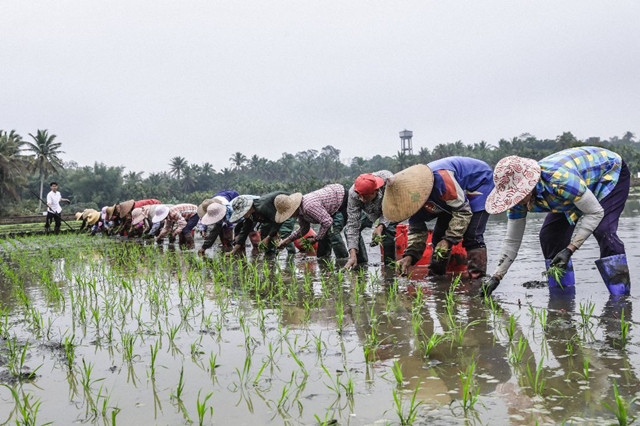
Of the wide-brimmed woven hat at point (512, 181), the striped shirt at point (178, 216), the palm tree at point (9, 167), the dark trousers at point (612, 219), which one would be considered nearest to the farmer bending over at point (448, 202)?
the dark trousers at point (612, 219)

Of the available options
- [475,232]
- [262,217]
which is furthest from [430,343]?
[262,217]

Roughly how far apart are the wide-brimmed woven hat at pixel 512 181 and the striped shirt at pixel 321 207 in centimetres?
300

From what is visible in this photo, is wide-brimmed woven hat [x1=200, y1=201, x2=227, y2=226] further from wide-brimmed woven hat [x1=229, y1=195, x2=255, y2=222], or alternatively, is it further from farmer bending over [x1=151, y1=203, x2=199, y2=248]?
farmer bending over [x1=151, y1=203, x2=199, y2=248]

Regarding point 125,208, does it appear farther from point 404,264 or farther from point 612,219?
point 612,219

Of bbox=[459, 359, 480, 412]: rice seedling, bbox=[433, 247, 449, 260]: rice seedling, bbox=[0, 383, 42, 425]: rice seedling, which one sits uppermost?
bbox=[433, 247, 449, 260]: rice seedling

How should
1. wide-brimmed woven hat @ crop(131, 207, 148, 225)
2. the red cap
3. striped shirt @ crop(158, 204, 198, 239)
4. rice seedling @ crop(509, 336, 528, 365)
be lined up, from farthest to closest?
1. wide-brimmed woven hat @ crop(131, 207, 148, 225)
2. striped shirt @ crop(158, 204, 198, 239)
3. the red cap
4. rice seedling @ crop(509, 336, 528, 365)

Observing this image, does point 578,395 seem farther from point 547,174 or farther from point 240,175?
point 240,175

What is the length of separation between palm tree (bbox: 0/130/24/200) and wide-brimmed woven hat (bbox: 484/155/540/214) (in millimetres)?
42325

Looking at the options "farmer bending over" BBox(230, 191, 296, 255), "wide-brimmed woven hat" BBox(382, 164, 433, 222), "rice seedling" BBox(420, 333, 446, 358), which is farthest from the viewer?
"farmer bending over" BBox(230, 191, 296, 255)

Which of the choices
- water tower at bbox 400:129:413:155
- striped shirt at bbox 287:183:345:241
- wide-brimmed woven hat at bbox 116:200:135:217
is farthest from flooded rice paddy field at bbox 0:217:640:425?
water tower at bbox 400:129:413:155

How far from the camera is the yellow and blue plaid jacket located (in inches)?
143

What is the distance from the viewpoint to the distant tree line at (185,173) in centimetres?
4534

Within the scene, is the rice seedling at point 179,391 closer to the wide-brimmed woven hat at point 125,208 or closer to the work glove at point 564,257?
the work glove at point 564,257

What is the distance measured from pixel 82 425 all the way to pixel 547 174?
2.94 m
